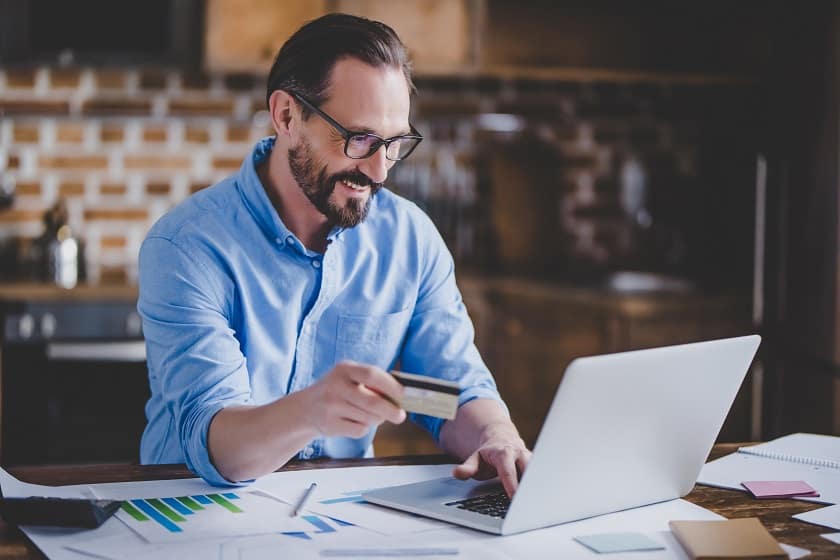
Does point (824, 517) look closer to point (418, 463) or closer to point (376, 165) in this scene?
point (418, 463)

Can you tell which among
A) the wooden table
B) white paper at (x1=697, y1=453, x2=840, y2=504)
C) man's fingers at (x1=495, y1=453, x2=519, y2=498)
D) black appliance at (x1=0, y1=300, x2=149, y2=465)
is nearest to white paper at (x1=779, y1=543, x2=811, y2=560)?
the wooden table

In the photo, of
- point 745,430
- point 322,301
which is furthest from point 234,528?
point 745,430

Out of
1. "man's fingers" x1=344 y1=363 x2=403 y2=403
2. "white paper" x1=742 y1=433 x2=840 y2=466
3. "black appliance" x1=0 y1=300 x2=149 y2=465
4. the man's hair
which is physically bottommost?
"black appliance" x1=0 y1=300 x2=149 y2=465

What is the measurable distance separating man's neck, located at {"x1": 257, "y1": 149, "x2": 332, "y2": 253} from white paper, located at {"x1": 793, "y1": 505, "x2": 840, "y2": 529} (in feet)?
3.02

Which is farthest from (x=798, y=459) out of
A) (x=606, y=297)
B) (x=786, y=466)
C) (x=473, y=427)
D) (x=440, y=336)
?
(x=606, y=297)

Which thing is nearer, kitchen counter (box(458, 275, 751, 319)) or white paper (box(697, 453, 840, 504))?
white paper (box(697, 453, 840, 504))

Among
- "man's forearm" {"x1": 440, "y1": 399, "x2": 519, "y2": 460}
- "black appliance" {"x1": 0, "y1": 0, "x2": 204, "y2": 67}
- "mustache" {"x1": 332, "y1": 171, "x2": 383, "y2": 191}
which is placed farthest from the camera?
"black appliance" {"x1": 0, "y1": 0, "x2": 204, "y2": 67}

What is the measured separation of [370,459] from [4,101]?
272cm

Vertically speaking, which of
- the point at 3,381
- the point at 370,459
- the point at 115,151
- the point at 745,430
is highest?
the point at 115,151

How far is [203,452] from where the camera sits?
4.95 ft

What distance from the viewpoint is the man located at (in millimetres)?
1624

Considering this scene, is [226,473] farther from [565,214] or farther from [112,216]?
[565,214]

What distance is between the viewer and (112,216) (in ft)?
13.0

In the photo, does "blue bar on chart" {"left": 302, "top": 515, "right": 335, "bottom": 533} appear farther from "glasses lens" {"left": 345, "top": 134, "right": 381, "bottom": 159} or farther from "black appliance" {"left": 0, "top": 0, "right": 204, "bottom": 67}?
"black appliance" {"left": 0, "top": 0, "right": 204, "bottom": 67}
